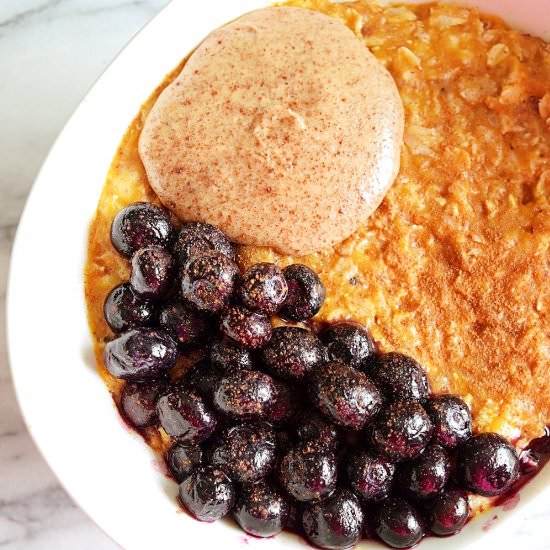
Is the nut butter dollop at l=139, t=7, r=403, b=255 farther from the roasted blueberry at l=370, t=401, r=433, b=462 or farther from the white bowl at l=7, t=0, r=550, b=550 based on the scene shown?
the roasted blueberry at l=370, t=401, r=433, b=462

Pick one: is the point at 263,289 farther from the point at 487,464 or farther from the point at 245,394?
the point at 487,464

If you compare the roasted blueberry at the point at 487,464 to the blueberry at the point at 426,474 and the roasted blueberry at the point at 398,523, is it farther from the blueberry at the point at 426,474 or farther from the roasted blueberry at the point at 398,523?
the roasted blueberry at the point at 398,523

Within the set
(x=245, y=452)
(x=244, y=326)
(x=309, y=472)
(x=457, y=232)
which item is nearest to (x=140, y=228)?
(x=244, y=326)

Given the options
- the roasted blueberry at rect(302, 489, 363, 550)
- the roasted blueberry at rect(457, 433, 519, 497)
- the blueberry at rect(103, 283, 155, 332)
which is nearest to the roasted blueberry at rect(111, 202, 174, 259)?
the blueberry at rect(103, 283, 155, 332)

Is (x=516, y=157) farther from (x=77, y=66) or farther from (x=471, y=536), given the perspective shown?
(x=77, y=66)

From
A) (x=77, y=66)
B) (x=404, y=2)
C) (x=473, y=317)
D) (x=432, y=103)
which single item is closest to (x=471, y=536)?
(x=473, y=317)

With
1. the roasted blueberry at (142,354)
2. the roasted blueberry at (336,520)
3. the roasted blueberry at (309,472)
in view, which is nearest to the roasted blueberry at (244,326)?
the roasted blueberry at (142,354)
